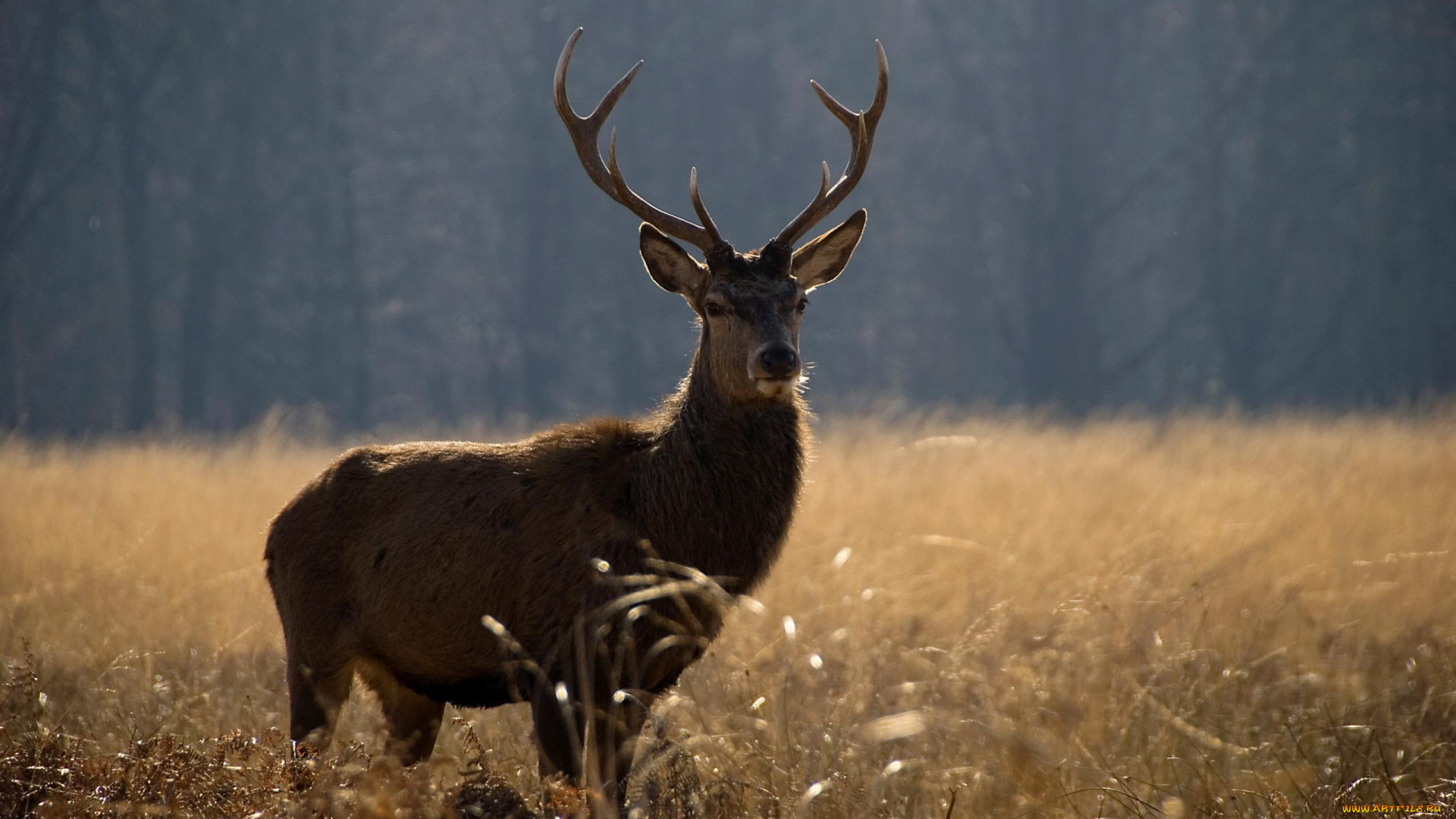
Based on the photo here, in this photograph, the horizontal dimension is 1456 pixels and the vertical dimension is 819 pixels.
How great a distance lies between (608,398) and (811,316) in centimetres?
577

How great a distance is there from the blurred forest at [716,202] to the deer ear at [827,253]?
77.0 feet

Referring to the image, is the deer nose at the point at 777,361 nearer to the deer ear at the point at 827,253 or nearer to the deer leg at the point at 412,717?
the deer ear at the point at 827,253

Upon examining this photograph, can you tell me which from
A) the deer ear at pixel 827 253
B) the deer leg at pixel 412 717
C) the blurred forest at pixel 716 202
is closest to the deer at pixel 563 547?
the deer leg at pixel 412 717

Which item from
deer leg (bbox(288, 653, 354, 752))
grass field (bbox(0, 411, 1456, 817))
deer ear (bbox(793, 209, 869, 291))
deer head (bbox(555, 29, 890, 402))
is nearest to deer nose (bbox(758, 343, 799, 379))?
deer head (bbox(555, 29, 890, 402))

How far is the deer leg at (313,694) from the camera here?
479cm

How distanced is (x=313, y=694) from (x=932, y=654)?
Result: 305 cm

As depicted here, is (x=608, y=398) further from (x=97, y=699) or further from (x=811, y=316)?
(x=97, y=699)

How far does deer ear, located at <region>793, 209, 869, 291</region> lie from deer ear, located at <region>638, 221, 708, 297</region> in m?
0.44

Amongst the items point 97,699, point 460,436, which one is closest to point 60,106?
point 460,436

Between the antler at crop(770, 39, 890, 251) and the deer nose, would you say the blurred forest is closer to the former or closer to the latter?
the antler at crop(770, 39, 890, 251)

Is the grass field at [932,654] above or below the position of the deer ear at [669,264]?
below

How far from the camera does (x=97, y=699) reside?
6.02 metres

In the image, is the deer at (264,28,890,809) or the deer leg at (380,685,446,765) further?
the deer leg at (380,685,446,765)

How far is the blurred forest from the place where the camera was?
2991 cm
